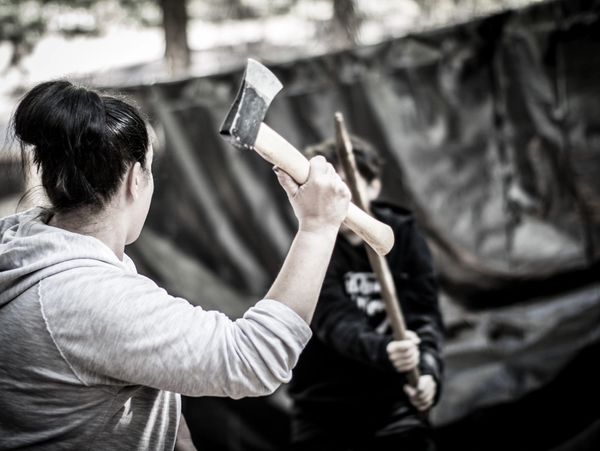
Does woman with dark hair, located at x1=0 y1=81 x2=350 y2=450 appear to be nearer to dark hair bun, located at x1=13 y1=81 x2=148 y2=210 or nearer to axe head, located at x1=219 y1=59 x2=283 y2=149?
dark hair bun, located at x1=13 y1=81 x2=148 y2=210

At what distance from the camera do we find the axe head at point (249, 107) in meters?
1.42

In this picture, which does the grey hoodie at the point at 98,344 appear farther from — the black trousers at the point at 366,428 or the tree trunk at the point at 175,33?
the tree trunk at the point at 175,33

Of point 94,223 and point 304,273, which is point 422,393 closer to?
point 304,273

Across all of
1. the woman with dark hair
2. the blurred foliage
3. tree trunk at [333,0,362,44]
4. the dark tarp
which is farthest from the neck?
tree trunk at [333,0,362,44]

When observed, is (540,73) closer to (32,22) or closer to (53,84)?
(53,84)

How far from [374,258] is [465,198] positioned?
1.89 m

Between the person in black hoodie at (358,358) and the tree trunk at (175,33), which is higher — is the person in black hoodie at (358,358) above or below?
below

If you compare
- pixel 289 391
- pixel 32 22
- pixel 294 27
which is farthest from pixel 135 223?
pixel 294 27

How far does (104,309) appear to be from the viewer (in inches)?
53.4

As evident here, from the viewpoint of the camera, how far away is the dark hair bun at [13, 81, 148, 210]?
4.76 feet

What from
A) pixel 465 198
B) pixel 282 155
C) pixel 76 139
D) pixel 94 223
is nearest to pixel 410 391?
pixel 282 155

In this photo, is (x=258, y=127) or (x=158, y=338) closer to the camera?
(x=158, y=338)

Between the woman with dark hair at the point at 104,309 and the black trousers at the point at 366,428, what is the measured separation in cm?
136

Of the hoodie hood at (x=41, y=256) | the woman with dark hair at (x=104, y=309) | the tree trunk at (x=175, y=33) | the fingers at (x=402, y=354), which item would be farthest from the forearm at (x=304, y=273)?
the tree trunk at (x=175, y=33)
